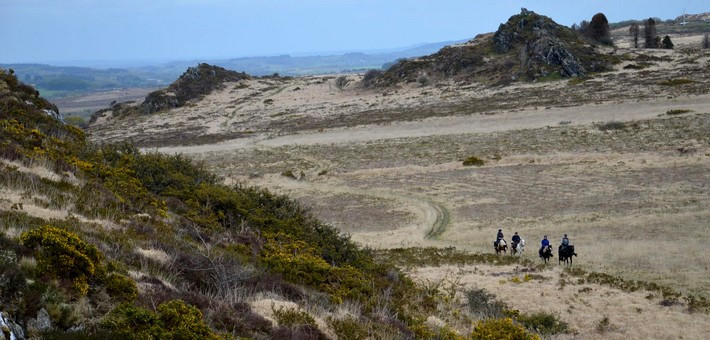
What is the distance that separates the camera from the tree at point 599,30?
94.9m

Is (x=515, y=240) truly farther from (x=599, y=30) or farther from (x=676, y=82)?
(x=599, y=30)

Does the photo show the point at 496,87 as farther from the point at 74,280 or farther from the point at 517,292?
the point at 74,280

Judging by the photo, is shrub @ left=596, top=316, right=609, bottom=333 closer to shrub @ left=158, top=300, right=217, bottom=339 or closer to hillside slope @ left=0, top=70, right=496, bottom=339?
hillside slope @ left=0, top=70, right=496, bottom=339

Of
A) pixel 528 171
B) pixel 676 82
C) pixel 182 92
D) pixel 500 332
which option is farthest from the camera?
pixel 182 92

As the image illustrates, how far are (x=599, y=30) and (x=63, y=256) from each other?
10304 cm

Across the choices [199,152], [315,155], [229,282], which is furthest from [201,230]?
[199,152]

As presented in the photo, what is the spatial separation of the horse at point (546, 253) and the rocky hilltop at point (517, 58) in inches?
2243

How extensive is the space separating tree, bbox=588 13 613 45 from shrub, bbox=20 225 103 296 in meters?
101

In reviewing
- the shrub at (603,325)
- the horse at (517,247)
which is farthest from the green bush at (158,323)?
the horse at (517,247)

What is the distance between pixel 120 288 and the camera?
7.20 m

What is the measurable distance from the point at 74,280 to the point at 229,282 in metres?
2.77

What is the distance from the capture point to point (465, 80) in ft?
268

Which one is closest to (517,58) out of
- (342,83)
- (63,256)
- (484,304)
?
(342,83)

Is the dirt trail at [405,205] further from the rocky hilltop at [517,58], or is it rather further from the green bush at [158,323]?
the rocky hilltop at [517,58]
